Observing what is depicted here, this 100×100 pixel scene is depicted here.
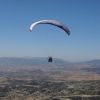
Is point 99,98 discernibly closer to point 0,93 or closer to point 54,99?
point 54,99

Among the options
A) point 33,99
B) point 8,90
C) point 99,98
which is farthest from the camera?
point 8,90

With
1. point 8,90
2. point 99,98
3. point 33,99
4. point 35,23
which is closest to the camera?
point 35,23

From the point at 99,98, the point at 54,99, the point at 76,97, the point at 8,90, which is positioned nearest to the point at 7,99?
the point at 8,90

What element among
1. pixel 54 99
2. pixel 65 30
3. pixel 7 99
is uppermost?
pixel 65 30

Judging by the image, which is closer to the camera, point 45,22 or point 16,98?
point 45,22

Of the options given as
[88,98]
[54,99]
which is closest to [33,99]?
[54,99]

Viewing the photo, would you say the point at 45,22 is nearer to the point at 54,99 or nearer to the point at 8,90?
the point at 54,99

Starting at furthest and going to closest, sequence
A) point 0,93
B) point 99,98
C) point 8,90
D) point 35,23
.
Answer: point 8,90 → point 0,93 → point 99,98 → point 35,23

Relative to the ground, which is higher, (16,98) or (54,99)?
(54,99)

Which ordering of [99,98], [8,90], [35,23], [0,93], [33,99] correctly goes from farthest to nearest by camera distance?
[8,90], [0,93], [33,99], [99,98], [35,23]

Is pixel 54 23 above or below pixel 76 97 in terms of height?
above
